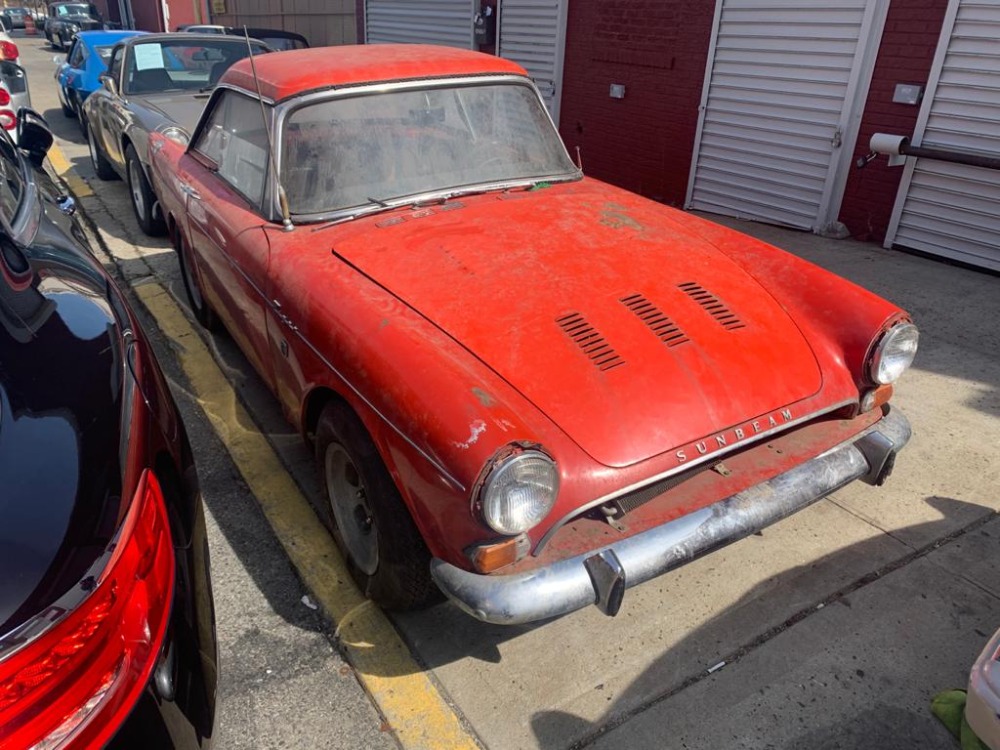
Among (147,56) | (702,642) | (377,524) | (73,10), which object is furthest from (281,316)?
(73,10)

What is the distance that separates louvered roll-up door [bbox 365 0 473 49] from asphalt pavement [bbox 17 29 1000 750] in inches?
366

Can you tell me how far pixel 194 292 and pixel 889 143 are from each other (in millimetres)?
5382

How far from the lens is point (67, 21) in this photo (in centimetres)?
2659

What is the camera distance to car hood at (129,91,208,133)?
20.4ft

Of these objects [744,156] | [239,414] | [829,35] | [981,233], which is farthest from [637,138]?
[239,414]

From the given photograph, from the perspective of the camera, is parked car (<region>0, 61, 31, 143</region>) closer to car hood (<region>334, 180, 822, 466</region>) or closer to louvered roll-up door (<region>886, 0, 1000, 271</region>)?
car hood (<region>334, 180, 822, 466</region>)

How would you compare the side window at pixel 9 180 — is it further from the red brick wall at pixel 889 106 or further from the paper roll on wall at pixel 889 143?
the red brick wall at pixel 889 106

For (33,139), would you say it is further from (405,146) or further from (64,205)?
(405,146)

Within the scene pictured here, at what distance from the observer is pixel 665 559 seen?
2.15 meters

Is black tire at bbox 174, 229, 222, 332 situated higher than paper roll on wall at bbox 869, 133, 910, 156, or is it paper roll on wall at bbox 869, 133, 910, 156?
paper roll on wall at bbox 869, 133, 910, 156

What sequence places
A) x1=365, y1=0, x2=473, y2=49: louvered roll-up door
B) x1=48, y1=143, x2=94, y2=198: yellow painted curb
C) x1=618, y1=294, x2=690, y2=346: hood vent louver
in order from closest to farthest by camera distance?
x1=618, y1=294, x2=690, y2=346: hood vent louver < x1=48, y1=143, x2=94, y2=198: yellow painted curb < x1=365, y1=0, x2=473, y2=49: louvered roll-up door

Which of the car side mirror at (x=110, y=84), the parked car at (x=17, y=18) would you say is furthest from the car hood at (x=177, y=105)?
the parked car at (x=17, y=18)

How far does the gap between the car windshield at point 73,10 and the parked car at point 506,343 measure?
31317 mm

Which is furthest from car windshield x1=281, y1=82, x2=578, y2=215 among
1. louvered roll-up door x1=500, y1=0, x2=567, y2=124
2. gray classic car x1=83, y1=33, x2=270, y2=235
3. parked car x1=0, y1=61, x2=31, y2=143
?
parked car x1=0, y1=61, x2=31, y2=143
